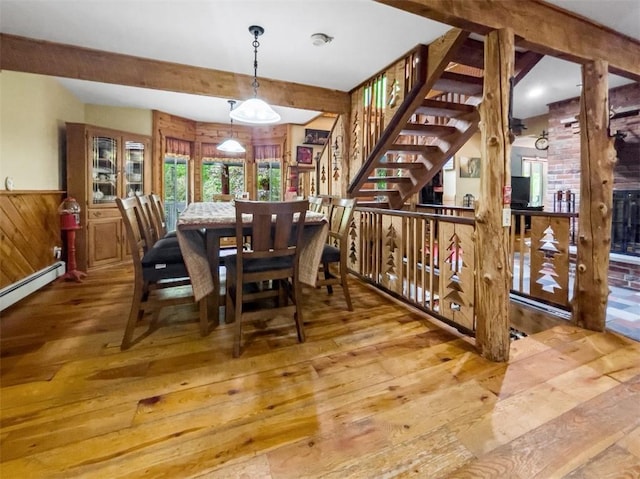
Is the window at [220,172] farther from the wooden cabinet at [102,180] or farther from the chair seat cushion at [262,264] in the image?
the chair seat cushion at [262,264]

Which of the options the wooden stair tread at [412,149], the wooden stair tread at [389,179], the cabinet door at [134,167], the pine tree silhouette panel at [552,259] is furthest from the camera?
the cabinet door at [134,167]

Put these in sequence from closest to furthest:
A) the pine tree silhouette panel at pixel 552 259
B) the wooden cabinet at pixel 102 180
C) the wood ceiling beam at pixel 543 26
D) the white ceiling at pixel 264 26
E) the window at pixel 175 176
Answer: the wood ceiling beam at pixel 543 26 → the white ceiling at pixel 264 26 → the pine tree silhouette panel at pixel 552 259 → the wooden cabinet at pixel 102 180 → the window at pixel 175 176

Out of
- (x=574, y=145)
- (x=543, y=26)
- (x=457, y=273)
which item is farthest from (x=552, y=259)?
(x=574, y=145)

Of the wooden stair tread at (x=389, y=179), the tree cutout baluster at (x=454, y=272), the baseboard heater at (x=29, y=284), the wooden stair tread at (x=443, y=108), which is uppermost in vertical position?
the wooden stair tread at (x=443, y=108)

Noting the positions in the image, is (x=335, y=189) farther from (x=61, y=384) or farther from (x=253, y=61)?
(x=61, y=384)

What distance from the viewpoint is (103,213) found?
4.59m

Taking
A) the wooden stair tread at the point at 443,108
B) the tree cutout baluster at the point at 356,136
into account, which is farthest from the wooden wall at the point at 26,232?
the wooden stair tread at the point at 443,108

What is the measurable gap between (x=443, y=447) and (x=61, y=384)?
1906 millimetres

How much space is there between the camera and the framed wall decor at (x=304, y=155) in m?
6.48

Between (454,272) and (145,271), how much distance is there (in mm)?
2202

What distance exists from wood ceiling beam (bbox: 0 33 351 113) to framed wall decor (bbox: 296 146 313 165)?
239 centimetres

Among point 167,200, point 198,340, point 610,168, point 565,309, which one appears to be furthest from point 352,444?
point 167,200

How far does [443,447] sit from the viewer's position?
132 cm

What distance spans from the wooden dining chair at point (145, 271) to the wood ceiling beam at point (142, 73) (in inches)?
63.9
